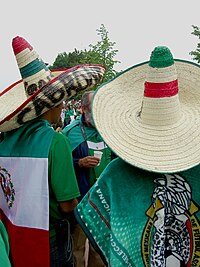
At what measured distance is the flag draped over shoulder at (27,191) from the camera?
8.21 feet

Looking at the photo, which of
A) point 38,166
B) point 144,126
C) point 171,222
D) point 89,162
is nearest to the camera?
point 171,222

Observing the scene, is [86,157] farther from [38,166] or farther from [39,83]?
[38,166]

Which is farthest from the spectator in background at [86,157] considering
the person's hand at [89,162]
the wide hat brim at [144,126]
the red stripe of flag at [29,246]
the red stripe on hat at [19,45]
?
the wide hat brim at [144,126]

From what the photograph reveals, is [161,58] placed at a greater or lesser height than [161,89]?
greater

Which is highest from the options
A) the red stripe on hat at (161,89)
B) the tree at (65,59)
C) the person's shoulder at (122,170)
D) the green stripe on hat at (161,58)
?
the green stripe on hat at (161,58)

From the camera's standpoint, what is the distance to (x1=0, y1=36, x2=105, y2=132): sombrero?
2543mm

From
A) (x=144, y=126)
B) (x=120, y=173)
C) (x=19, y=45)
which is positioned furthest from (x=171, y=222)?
(x=19, y=45)

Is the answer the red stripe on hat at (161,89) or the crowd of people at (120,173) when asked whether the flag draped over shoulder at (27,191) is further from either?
the red stripe on hat at (161,89)

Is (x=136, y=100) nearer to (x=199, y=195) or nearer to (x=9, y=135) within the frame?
(x=199, y=195)

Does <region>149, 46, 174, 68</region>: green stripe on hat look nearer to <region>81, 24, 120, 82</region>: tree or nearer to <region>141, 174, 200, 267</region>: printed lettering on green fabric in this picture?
<region>141, 174, 200, 267</region>: printed lettering on green fabric

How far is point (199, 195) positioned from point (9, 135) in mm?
1344

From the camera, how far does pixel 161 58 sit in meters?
1.80

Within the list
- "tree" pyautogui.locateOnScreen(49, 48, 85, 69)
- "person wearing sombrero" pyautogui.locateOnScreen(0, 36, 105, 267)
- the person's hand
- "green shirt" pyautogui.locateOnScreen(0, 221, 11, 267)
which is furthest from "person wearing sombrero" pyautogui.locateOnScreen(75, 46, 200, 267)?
"tree" pyautogui.locateOnScreen(49, 48, 85, 69)

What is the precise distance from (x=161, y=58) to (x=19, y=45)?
1197mm
